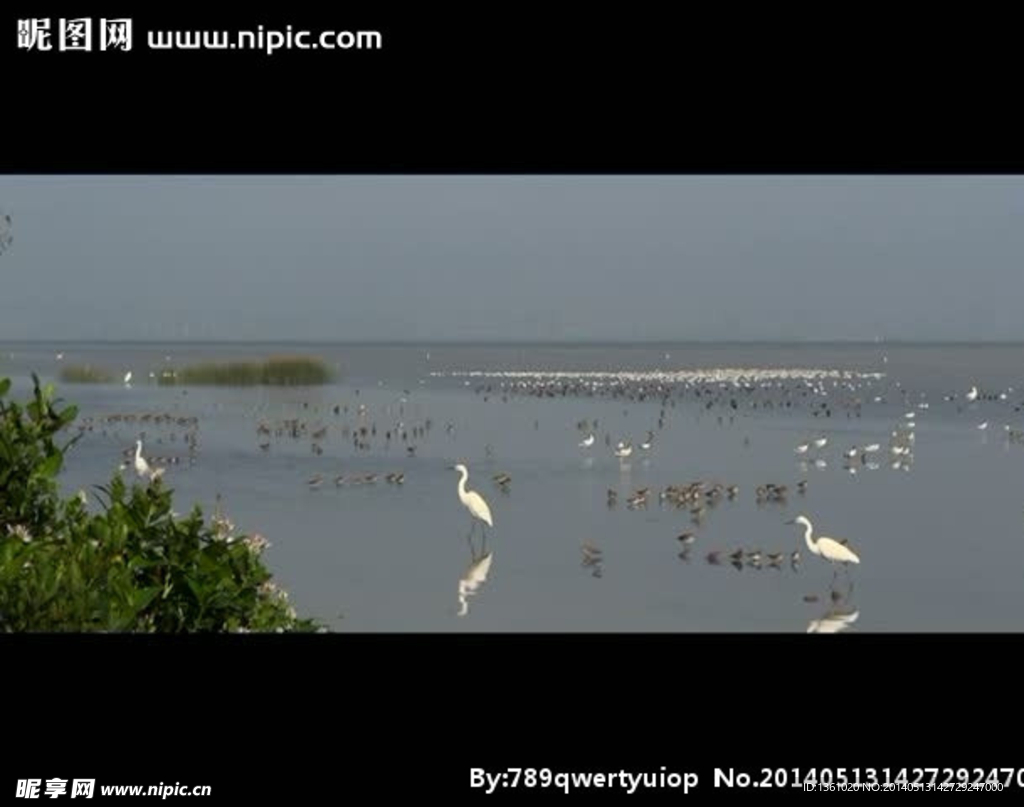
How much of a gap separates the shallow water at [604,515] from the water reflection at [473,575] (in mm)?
97

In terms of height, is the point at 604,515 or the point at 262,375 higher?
the point at 262,375

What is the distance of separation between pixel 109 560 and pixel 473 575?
1579 cm

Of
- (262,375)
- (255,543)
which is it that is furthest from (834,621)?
(262,375)

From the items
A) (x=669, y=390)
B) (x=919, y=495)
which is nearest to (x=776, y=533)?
(x=919, y=495)

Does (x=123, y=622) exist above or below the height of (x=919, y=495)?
below

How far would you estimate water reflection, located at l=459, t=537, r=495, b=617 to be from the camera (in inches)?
720

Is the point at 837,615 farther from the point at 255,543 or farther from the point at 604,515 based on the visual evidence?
the point at 255,543

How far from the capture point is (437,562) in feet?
67.9

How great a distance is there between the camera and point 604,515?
25.5 metres

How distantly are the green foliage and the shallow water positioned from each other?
1135 cm

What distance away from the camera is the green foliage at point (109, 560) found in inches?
161

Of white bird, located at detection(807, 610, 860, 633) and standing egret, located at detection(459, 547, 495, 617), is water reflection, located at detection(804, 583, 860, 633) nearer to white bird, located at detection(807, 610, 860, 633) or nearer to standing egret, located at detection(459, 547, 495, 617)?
white bird, located at detection(807, 610, 860, 633)
